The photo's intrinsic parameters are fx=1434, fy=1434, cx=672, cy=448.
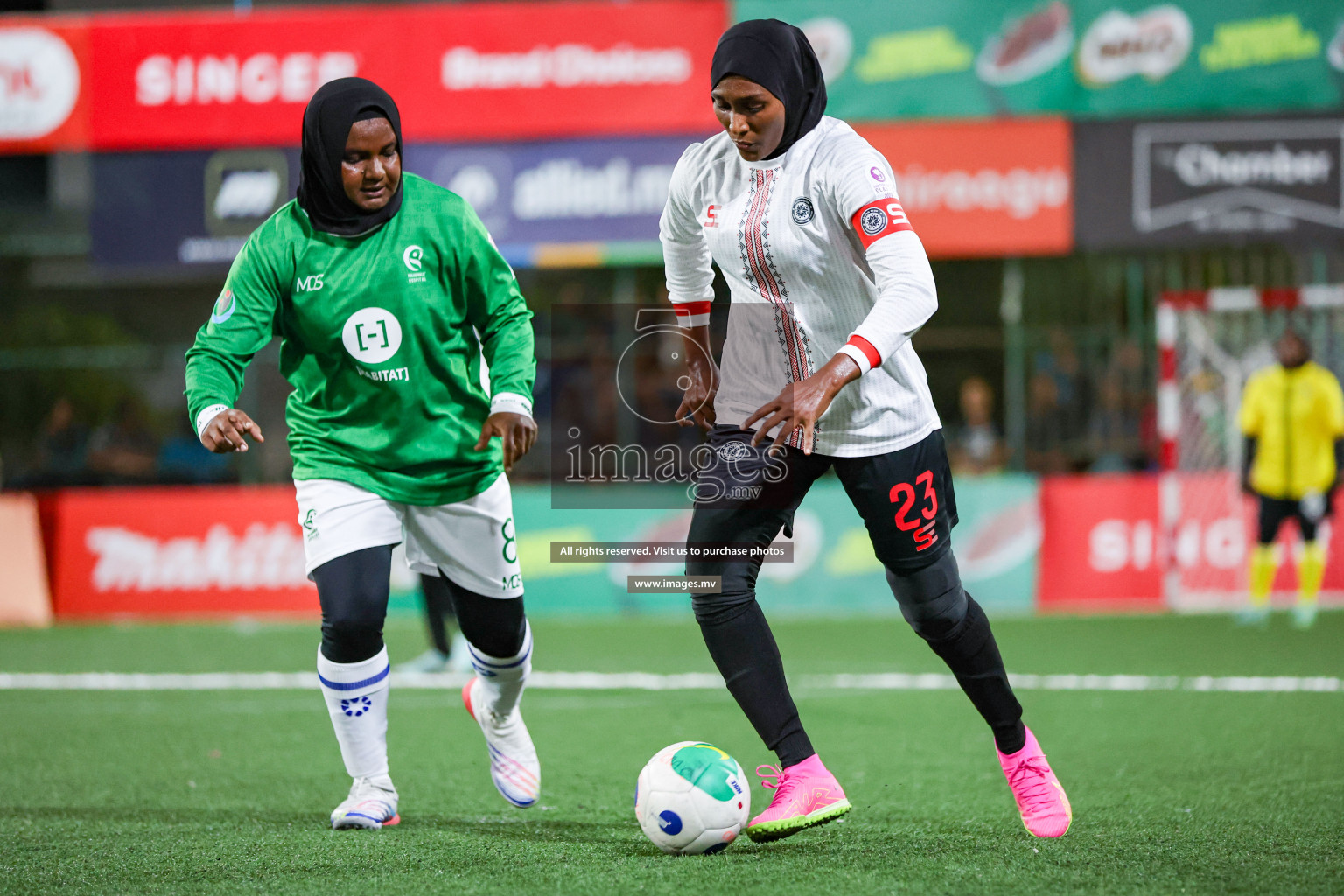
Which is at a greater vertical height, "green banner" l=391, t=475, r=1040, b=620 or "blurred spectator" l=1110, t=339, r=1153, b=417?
"blurred spectator" l=1110, t=339, r=1153, b=417

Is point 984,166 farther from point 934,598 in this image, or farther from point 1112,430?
point 934,598

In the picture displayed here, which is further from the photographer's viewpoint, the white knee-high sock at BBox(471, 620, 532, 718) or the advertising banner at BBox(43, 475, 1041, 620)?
the advertising banner at BBox(43, 475, 1041, 620)

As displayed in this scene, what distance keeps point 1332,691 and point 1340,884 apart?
4.15m

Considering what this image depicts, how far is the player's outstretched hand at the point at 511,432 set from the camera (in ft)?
13.7

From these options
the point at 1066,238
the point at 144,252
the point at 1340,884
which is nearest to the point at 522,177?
the point at 144,252

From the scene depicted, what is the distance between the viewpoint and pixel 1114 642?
9.75 meters

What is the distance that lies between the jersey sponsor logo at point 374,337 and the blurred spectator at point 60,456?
1116 cm


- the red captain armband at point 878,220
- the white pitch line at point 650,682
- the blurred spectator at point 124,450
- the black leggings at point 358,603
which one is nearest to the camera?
the red captain armband at point 878,220

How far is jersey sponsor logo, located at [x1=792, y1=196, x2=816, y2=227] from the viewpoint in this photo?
393 cm

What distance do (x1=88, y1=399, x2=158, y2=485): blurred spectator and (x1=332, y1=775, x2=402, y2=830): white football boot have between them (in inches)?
422

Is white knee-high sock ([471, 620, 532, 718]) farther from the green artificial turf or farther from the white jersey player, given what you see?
the white jersey player

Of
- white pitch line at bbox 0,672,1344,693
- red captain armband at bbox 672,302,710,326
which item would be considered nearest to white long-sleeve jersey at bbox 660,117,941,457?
red captain armband at bbox 672,302,710,326

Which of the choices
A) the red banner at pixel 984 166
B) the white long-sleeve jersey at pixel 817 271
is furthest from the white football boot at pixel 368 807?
the red banner at pixel 984 166

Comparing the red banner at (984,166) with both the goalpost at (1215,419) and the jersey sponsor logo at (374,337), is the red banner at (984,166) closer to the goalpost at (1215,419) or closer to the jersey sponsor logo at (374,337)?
the goalpost at (1215,419)
